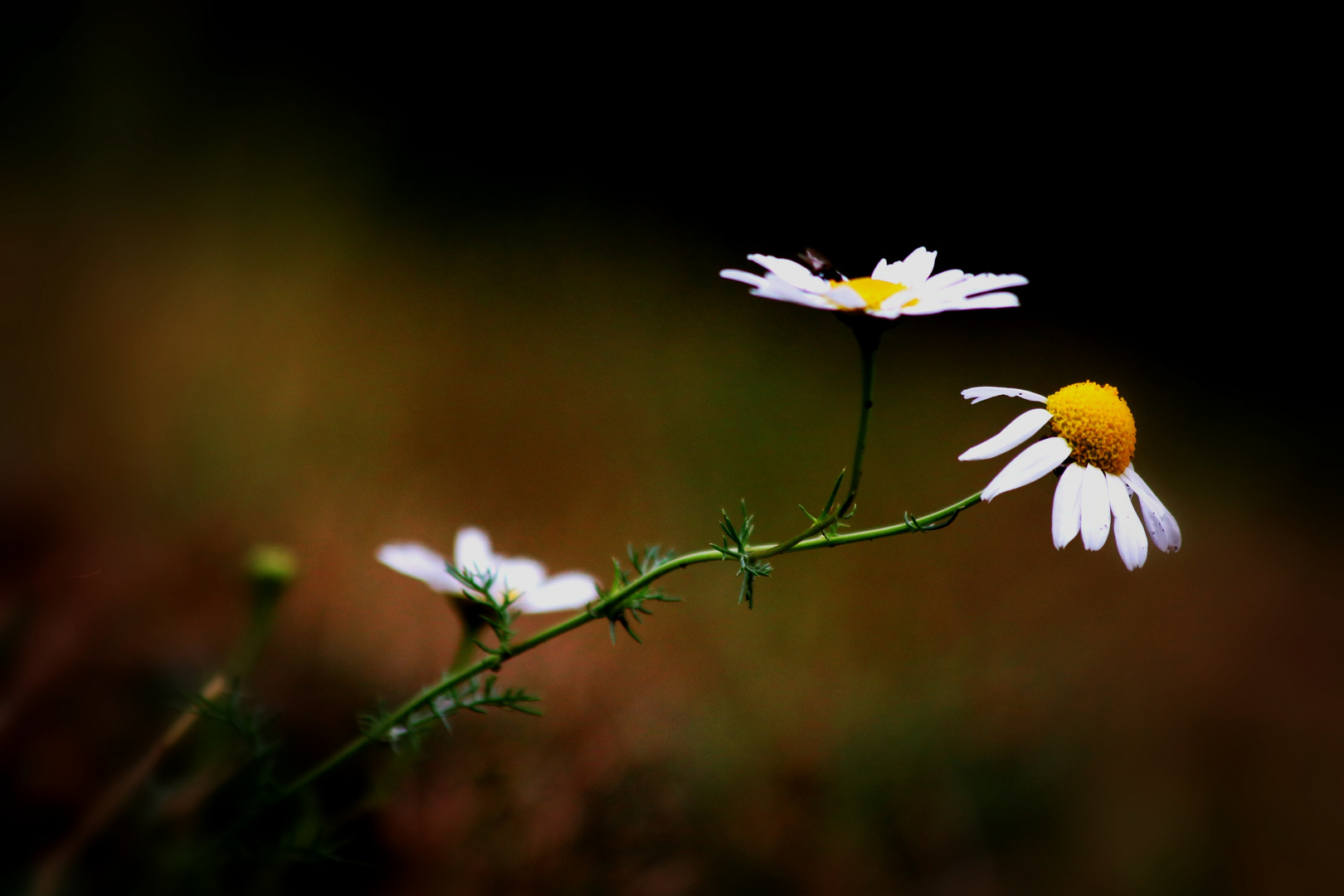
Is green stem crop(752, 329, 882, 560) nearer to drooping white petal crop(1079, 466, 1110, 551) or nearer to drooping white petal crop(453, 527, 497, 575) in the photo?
drooping white petal crop(1079, 466, 1110, 551)

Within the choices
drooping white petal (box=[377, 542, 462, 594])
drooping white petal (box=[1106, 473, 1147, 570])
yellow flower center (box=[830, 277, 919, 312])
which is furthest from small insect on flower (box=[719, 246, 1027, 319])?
drooping white petal (box=[377, 542, 462, 594])

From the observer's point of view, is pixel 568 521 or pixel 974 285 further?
pixel 568 521

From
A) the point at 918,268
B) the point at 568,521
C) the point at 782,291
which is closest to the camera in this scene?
the point at 782,291

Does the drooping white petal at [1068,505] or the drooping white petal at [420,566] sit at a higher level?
the drooping white petal at [1068,505]

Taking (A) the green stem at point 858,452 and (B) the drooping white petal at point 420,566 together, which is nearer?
(A) the green stem at point 858,452

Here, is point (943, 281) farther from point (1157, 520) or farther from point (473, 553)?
point (473, 553)

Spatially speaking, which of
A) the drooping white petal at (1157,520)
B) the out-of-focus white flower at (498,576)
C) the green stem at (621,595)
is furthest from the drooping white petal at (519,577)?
the drooping white petal at (1157,520)

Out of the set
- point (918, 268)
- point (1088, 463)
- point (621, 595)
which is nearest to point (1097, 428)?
point (1088, 463)

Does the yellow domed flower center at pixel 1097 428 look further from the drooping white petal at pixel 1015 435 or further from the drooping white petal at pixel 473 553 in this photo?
the drooping white petal at pixel 473 553
